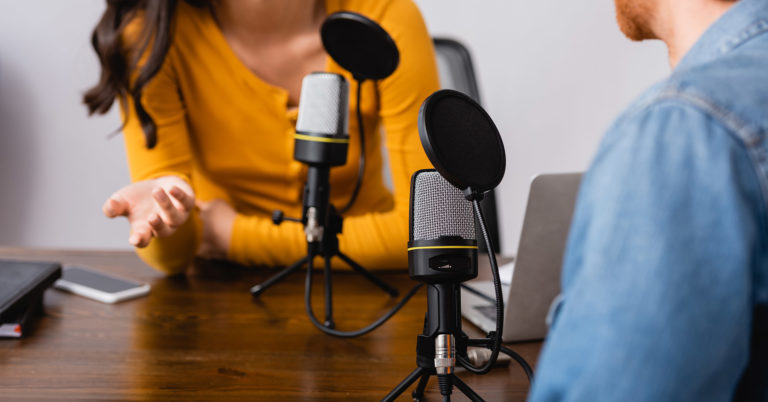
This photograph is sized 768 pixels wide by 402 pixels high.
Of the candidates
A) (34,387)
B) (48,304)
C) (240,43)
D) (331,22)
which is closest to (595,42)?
(240,43)

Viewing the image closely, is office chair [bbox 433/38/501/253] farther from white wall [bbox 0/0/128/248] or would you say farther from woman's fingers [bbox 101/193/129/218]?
white wall [bbox 0/0/128/248]

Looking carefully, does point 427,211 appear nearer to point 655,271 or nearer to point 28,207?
point 655,271

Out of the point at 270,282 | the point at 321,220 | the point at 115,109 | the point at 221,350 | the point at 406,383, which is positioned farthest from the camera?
the point at 115,109

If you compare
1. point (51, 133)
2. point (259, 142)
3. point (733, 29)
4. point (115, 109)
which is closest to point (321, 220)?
point (259, 142)

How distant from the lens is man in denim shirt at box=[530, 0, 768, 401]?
0.36 meters

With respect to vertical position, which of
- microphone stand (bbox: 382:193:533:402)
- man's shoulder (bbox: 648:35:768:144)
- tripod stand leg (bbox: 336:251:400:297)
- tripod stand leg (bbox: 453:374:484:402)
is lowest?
tripod stand leg (bbox: 336:251:400:297)

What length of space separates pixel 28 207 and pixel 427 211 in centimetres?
217

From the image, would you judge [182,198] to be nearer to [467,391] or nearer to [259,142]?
[259,142]

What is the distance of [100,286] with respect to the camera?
1057mm

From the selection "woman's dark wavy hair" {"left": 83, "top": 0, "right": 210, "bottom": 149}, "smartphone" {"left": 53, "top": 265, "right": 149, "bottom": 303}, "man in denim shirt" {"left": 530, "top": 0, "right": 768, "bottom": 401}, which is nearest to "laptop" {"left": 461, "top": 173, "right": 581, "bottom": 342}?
"man in denim shirt" {"left": 530, "top": 0, "right": 768, "bottom": 401}

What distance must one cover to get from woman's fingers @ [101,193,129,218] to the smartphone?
0.41ft

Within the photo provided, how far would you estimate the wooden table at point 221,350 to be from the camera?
28.8 inches

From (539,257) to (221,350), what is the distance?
40 centimetres

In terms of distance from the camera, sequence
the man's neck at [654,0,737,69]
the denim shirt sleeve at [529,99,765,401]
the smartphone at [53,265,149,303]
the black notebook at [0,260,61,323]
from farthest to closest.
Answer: the smartphone at [53,265,149,303] → the black notebook at [0,260,61,323] → the man's neck at [654,0,737,69] → the denim shirt sleeve at [529,99,765,401]
